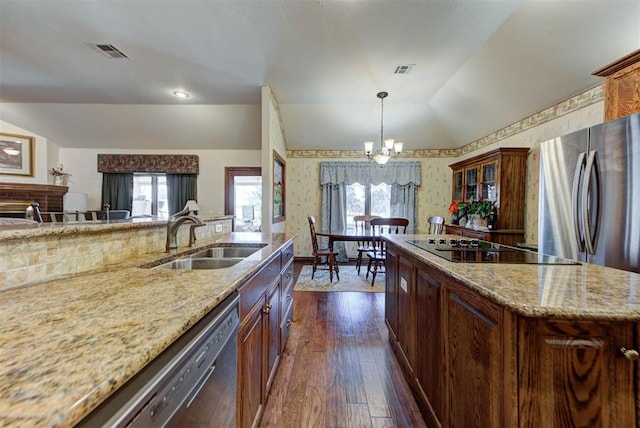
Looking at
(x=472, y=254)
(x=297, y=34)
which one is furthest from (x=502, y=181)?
(x=297, y=34)

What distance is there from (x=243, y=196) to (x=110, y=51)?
3476 millimetres

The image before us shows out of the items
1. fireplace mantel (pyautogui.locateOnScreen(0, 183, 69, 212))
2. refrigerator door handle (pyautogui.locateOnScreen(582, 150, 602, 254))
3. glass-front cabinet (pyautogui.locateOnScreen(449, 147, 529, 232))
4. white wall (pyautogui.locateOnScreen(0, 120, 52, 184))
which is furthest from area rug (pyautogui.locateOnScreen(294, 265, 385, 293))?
white wall (pyautogui.locateOnScreen(0, 120, 52, 184))

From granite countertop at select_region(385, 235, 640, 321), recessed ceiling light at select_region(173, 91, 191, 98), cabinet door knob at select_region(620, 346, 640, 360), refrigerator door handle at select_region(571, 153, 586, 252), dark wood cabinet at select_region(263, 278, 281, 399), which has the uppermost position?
recessed ceiling light at select_region(173, 91, 191, 98)

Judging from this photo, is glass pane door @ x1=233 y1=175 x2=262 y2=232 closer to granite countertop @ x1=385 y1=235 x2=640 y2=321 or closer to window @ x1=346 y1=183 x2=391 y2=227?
window @ x1=346 y1=183 x2=391 y2=227

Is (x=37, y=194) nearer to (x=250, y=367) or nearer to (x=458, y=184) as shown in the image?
(x=250, y=367)

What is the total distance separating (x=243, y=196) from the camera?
610cm

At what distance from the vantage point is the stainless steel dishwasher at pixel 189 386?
0.47 meters

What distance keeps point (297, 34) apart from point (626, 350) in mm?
3148

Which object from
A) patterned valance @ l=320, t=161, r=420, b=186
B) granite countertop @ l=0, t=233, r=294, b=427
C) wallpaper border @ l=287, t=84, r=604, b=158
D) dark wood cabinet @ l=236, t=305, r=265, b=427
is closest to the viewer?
granite countertop @ l=0, t=233, r=294, b=427

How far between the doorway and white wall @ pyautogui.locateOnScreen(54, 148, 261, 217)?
139 mm

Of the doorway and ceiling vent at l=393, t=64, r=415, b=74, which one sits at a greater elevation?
ceiling vent at l=393, t=64, r=415, b=74

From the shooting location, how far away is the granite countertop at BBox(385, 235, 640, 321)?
0.73 m

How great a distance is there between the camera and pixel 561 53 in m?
2.58

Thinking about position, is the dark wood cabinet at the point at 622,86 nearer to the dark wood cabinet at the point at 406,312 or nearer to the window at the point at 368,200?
the dark wood cabinet at the point at 406,312
